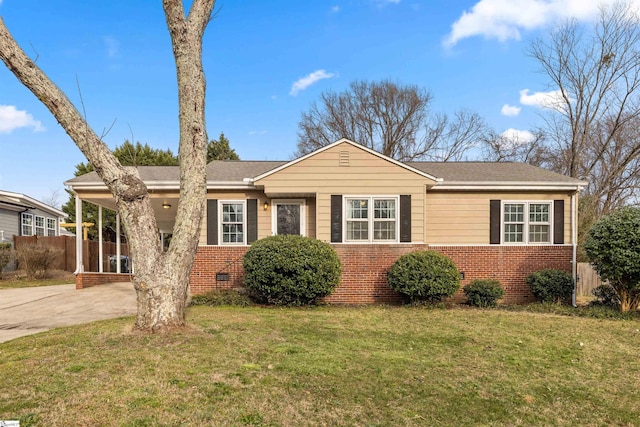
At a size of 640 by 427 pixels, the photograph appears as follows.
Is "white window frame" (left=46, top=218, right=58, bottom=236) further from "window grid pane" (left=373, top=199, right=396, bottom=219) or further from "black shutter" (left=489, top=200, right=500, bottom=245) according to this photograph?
"black shutter" (left=489, top=200, right=500, bottom=245)

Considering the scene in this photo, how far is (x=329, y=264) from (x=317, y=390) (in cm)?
513

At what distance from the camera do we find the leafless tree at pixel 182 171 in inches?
204

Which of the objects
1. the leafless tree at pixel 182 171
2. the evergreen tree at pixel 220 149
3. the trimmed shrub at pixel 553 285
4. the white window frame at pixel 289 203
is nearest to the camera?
the leafless tree at pixel 182 171

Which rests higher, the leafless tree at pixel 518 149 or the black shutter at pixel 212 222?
the leafless tree at pixel 518 149

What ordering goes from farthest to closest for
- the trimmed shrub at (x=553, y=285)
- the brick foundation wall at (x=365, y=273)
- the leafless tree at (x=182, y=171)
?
1. the brick foundation wall at (x=365, y=273)
2. the trimmed shrub at (x=553, y=285)
3. the leafless tree at (x=182, y=171)

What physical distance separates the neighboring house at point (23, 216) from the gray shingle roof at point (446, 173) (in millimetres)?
10920

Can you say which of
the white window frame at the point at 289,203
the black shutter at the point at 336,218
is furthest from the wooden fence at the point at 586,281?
the white window frame at the point at 289,203

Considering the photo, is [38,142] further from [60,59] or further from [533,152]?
[533,152]

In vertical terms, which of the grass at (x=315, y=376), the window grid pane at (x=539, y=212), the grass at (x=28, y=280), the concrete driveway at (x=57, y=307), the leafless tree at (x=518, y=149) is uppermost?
the leafless tree at (x=518, y=149)

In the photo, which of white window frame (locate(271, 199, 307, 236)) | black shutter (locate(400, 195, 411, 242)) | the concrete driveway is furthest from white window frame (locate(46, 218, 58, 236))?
black shutter (locate(400, 195, 411, 242))

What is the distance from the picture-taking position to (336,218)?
10.3 meters

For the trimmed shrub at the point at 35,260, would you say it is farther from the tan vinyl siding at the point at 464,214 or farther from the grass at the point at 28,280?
the tan vinyl siding at the point at 464,214

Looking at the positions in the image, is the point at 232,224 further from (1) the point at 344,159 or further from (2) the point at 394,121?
(2) the point at 394,121

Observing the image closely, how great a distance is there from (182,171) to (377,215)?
19.1ft
